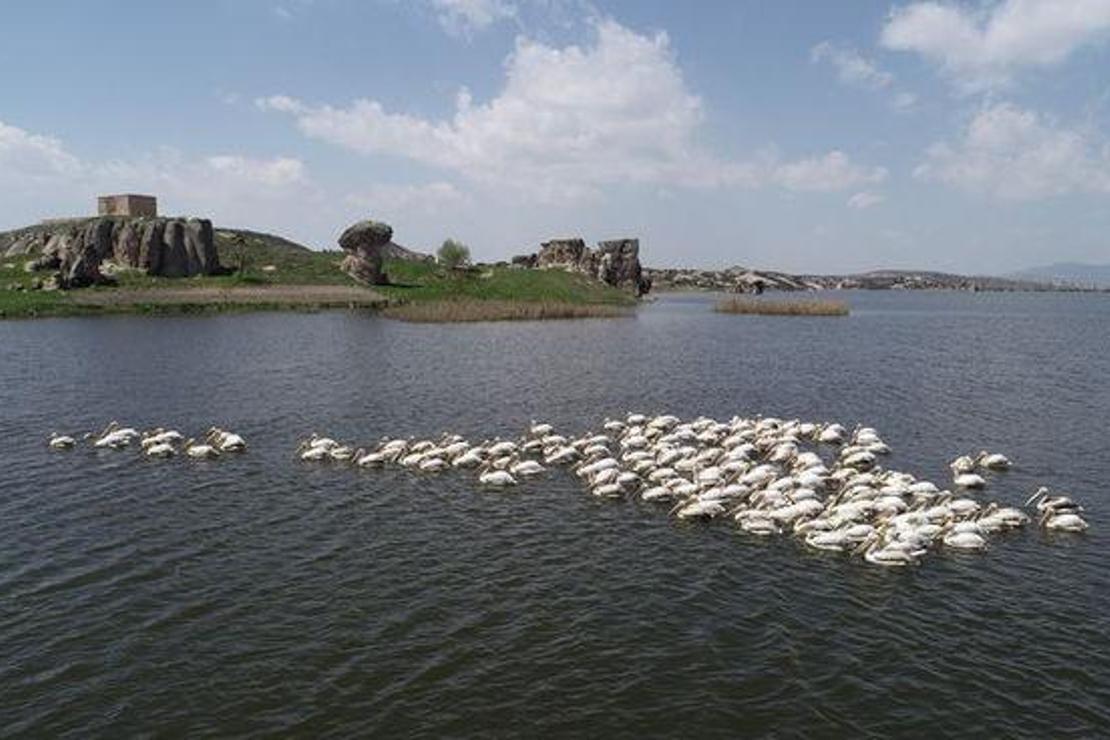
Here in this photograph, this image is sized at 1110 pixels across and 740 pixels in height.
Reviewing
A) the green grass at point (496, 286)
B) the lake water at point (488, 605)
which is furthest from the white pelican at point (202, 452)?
the green grass at point (496, 286)

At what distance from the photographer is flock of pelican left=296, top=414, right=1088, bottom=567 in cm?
2655

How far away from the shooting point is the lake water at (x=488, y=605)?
56.4ft

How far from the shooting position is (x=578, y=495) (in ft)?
103

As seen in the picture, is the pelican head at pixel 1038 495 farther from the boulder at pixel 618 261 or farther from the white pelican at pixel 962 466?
the boulder at pixel 618 261

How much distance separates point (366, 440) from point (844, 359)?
153ft

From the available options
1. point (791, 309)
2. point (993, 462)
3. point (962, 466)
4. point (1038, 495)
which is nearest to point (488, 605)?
point (1038, 495)

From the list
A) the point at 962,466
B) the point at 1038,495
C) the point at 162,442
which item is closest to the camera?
the point at 1038,495

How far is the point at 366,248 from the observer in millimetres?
141000

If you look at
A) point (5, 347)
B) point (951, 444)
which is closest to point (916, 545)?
point (951, 444)

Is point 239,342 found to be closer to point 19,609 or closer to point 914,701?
point 19,609

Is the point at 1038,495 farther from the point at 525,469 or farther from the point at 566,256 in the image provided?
the point at 566,256

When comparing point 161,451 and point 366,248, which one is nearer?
point 161,451

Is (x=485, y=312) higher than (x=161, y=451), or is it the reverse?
(x=485, y=312)

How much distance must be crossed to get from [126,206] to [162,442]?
15794 centimetres
